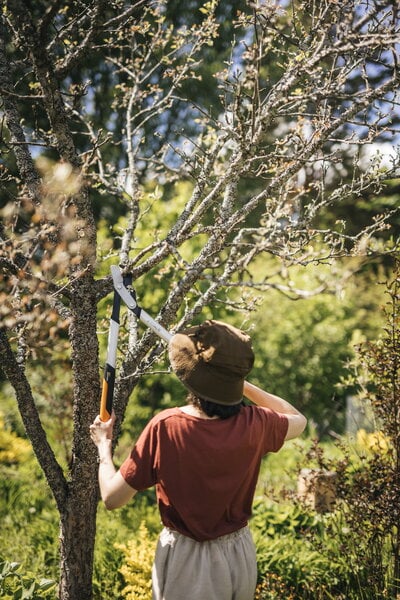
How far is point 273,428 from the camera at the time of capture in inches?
70.7

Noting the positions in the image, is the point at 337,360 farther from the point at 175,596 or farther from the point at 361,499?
the point at 175,596

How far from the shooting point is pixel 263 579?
3.20 metres

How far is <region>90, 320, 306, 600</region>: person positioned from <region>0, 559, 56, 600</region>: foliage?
1076 mm

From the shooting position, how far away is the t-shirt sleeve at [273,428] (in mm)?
1778

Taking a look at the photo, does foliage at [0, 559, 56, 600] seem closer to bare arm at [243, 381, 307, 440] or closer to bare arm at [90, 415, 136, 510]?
bare arm at [90, 415, 136, 510]

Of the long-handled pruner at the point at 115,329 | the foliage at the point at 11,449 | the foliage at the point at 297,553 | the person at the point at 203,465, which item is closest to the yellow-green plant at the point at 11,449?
the foliage at the point at 11,449

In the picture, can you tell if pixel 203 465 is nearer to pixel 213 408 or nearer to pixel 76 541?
pixel 213 408

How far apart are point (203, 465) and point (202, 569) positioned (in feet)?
1.23

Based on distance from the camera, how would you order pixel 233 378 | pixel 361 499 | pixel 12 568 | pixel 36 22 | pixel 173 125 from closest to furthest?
1. pixel 233 378
2. pixel 36 22
3. pixel 12 568
4. pixel 361 499
5. pixel 173 125

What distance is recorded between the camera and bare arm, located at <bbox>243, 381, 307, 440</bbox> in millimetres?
1872

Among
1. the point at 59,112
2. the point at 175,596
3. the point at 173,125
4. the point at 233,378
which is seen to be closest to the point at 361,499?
the point at 175,596

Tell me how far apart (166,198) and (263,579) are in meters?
8.60

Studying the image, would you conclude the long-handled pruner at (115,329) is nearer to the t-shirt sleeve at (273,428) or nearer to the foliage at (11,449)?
the t-shirt sleeve at (273,428)

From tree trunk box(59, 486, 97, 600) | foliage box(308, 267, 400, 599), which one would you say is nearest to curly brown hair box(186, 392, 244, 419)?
tree trunk box(59, 486, 97, 600)
